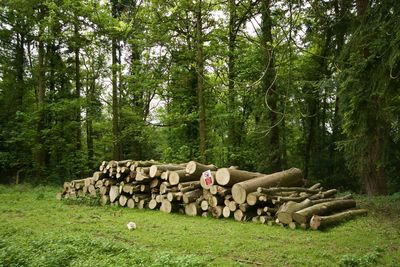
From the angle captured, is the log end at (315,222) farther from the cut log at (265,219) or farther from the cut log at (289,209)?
the cut log at (265,219)

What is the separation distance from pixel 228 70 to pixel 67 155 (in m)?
10.4

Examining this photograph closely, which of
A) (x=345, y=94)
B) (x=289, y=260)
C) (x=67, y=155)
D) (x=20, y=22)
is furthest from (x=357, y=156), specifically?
(x=20, y=22)

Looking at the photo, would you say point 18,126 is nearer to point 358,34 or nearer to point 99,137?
point 99,137

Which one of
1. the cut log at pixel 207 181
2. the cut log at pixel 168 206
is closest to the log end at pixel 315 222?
the cut log at pixel 207 181

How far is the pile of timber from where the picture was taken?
28.0 feet

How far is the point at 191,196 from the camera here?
10133mm

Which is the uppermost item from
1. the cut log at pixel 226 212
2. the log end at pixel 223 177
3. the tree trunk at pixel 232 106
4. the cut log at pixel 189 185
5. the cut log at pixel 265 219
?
the tree trunk at pixel 232 106

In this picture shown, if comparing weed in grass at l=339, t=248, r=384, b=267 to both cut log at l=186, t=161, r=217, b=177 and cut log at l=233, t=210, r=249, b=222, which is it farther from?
cut log at l=186, t=161, r=217, b=177

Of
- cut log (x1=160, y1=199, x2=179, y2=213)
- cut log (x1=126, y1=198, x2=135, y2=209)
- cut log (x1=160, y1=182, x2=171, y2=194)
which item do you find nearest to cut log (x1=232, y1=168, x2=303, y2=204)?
cut log (x1=160, y1=199, x2=179, y2=213)

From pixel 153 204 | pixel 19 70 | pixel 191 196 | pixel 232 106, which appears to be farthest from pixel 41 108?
pixel 191 196

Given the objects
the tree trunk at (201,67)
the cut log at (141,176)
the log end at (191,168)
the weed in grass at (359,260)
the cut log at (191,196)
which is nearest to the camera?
the weed in grass at (359,260)

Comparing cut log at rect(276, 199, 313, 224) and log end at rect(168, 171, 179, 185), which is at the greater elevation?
log end at rect(168, 171, 179, 185)

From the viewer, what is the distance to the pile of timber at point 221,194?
854 cm

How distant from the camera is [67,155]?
21688 mm
